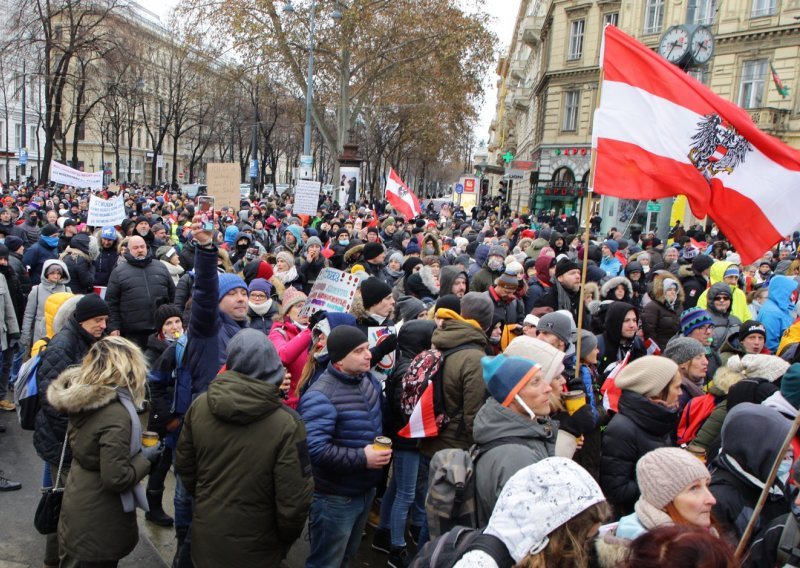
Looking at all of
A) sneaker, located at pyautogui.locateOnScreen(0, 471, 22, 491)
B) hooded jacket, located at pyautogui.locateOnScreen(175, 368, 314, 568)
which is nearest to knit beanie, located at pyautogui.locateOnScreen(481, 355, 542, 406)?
hooded jacket, located at pyautogui.locateOnScreen(175, 368, 314, 568)

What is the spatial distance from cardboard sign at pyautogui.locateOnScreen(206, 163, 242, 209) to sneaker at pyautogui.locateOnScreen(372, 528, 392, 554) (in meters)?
6.95

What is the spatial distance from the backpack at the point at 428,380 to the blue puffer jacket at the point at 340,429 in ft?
1.22

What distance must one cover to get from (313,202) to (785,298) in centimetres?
958

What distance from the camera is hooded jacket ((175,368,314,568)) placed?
311 cm

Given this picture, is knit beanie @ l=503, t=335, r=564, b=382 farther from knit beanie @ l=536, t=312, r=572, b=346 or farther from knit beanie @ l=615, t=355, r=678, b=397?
knit beanie @ l=536, t=312, r=572, b=346

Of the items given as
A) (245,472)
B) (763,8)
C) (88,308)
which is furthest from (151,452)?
(763,8)

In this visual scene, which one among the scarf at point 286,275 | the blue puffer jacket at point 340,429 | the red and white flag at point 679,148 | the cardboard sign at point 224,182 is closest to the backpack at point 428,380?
the blue puffer jacket at point 340,429

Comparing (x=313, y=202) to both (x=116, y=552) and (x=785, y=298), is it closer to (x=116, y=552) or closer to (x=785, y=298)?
(x=785, y=298)

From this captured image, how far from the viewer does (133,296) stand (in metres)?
6.77

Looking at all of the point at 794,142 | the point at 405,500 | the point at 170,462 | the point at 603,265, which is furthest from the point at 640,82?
the point at 794,142

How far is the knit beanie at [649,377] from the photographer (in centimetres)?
352

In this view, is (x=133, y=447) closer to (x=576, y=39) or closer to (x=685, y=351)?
(x=685, y=351)

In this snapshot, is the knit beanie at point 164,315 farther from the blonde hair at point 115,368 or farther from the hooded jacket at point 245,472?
the hooded jacket at point 245,472

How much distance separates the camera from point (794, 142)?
97.1ft
